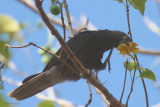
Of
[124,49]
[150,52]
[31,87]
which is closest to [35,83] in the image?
[31,87]

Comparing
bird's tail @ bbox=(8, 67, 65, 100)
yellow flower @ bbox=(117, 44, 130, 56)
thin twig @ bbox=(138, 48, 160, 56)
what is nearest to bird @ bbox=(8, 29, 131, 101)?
bird's tail @ bbox=(8, 67, 65, 100)

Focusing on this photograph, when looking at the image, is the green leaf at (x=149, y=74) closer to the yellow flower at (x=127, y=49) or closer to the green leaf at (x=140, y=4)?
the yellow flower at (x=127, y=49)

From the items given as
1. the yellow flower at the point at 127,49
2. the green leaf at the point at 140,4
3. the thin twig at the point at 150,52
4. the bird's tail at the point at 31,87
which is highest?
the thin twig at the point at 150,52

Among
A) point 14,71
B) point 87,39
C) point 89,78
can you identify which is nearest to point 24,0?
point 14,71

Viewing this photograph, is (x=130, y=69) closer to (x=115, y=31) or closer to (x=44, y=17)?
(x=44, y=17)

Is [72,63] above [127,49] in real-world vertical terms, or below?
above

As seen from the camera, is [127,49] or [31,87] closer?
[127,49]

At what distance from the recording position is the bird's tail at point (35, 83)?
3.16m

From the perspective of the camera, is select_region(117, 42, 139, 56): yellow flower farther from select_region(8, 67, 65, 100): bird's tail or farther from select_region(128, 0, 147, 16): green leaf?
select_region(8, 67, 65, 100): bird's tail

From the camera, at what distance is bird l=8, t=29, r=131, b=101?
10.6ft

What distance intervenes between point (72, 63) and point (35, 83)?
556 mm

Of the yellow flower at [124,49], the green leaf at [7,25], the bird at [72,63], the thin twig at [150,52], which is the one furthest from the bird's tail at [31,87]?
the thin twig at [150,52]

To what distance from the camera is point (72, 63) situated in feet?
10.7

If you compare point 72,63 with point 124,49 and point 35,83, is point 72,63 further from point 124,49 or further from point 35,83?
point 124,49
